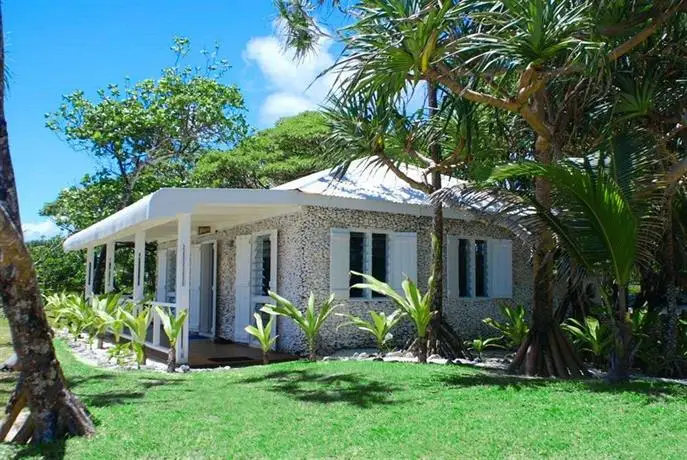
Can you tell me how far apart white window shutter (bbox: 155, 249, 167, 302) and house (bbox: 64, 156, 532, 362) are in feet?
12.6

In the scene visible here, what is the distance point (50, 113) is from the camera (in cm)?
2605

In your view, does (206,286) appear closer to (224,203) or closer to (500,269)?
(224,203)

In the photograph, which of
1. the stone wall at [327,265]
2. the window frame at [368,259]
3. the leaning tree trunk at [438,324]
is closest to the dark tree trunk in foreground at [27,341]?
the stone wall at [327,265]

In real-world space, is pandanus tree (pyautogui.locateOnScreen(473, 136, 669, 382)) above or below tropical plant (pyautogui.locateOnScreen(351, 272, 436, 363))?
above

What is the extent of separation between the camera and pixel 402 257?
1267 cm

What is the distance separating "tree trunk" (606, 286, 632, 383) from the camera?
24.8 ft

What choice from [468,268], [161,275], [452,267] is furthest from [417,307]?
[161,275]

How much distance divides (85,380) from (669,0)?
9.03 metres

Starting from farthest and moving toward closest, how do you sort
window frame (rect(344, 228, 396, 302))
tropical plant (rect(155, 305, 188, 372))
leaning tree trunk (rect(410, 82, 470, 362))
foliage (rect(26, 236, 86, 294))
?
foliage (rect(26, 236, 86, 294)) → window frame (rect(344, 228, 396, 302)) → leaning tree trunk (rect(410, 82, 470, 362)) → tropical plant (rect(155, 305, 188, 372))

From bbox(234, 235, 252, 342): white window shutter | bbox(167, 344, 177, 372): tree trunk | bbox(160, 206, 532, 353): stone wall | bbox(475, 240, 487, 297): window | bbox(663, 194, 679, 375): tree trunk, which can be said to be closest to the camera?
bbox(663, 194, 679, 375): tree trunk

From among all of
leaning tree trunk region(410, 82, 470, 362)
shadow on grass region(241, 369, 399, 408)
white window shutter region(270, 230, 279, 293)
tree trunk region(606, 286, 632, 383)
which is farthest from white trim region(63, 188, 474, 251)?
tree trunk region(606, 286, 632, 383)

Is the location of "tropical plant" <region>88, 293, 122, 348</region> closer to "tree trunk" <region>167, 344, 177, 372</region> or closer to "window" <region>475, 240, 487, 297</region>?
"tree trunk" <region>167, 344, 177, 372</region>

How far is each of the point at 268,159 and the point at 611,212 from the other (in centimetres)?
1903

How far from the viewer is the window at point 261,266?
1342 centimetres
